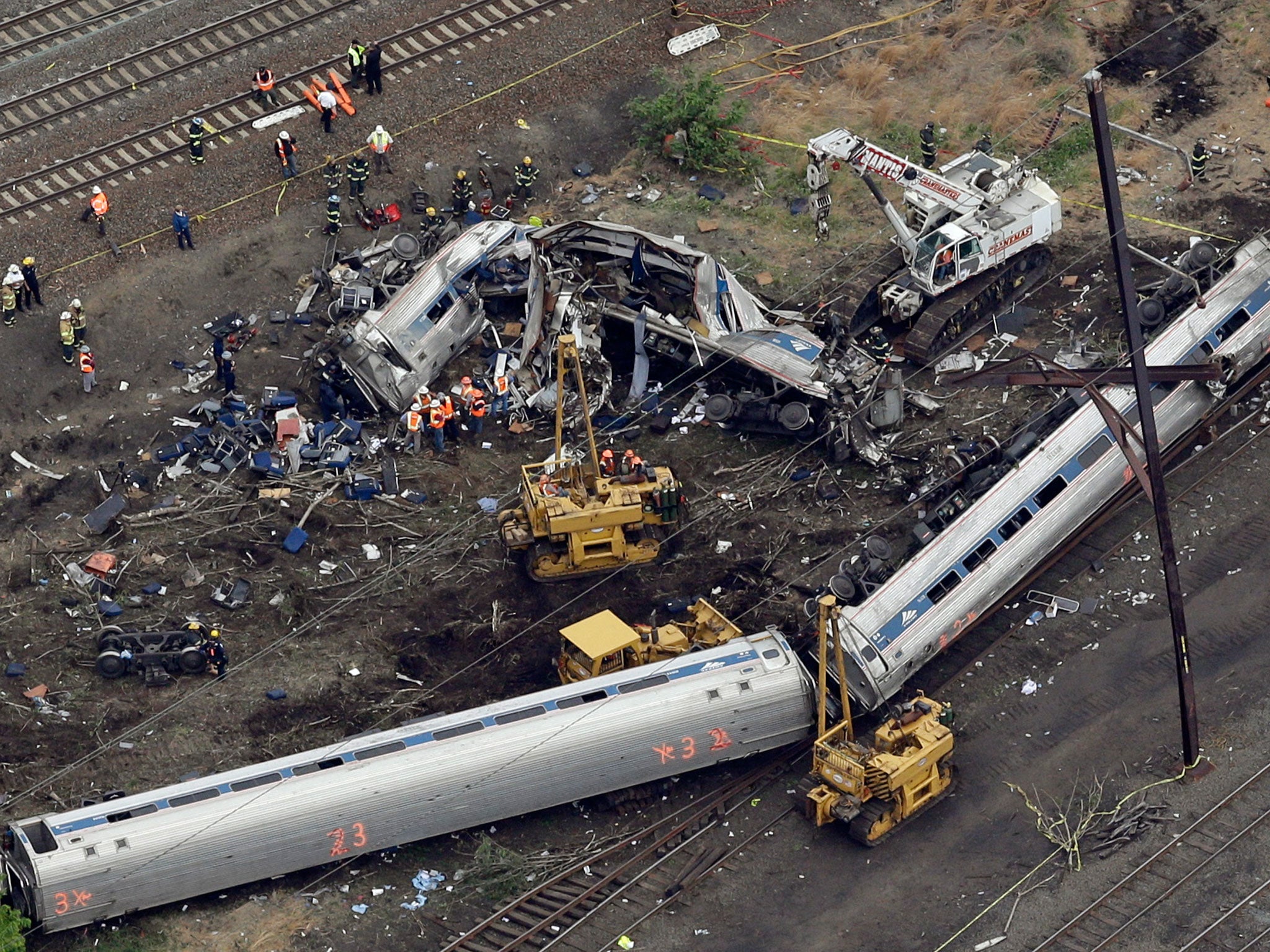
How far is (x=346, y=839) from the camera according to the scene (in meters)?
40.2

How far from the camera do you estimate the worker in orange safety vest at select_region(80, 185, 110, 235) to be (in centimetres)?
5209

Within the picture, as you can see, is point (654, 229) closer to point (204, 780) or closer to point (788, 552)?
point (788, 552)

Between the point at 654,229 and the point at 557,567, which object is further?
the point at 654,229

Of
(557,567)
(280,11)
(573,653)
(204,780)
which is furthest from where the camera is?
(280,11)

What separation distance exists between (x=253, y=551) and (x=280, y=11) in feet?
55.9

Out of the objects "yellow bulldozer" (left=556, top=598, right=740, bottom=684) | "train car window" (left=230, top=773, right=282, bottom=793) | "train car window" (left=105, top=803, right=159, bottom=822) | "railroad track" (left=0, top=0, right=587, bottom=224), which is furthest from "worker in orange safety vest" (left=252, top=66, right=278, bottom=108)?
"train car window" (left=105, top=803, right=159, bottom=822)

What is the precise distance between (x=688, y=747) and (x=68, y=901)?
10489 mm

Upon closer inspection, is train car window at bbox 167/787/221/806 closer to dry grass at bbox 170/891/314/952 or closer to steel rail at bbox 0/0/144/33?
dry grass at bbox 170/891/314/952

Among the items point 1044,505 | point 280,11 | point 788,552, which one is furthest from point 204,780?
point 280,11

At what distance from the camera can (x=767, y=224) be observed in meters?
53.7

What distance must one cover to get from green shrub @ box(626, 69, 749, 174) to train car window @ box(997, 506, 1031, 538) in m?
14.1

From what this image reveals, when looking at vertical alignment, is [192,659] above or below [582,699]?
above

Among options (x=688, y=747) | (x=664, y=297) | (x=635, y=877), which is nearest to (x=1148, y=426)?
(x=688, y=747)

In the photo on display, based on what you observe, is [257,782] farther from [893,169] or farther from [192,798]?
[893,169]
